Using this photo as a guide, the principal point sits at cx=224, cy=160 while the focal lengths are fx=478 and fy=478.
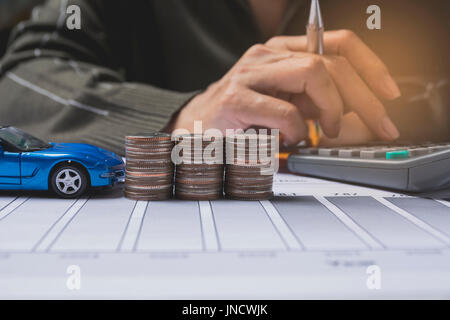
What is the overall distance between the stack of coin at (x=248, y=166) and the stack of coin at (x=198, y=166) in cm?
2

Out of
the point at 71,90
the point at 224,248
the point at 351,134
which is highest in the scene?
the point at 71,90

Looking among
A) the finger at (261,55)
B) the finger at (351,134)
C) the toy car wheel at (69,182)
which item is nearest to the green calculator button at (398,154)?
the finger at (351,134)

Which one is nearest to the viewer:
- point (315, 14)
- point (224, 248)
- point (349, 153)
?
point (224, 248)

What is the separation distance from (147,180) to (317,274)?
33 cm

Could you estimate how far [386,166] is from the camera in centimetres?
72

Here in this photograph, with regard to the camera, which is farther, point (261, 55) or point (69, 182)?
point (261, 55)

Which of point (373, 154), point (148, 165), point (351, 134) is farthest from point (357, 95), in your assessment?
point (148, 165)

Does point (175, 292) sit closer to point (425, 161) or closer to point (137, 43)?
point (425, 161)

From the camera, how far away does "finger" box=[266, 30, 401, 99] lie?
0.98 meters

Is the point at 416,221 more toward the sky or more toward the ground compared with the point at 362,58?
more toward the ground

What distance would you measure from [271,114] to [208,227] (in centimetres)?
38

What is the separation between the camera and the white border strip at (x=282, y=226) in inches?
18.5

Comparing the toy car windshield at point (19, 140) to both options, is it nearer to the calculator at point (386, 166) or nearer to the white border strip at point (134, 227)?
the white border strip at point (134, 227)

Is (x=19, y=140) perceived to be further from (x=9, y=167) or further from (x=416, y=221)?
(x=416, y=221)
